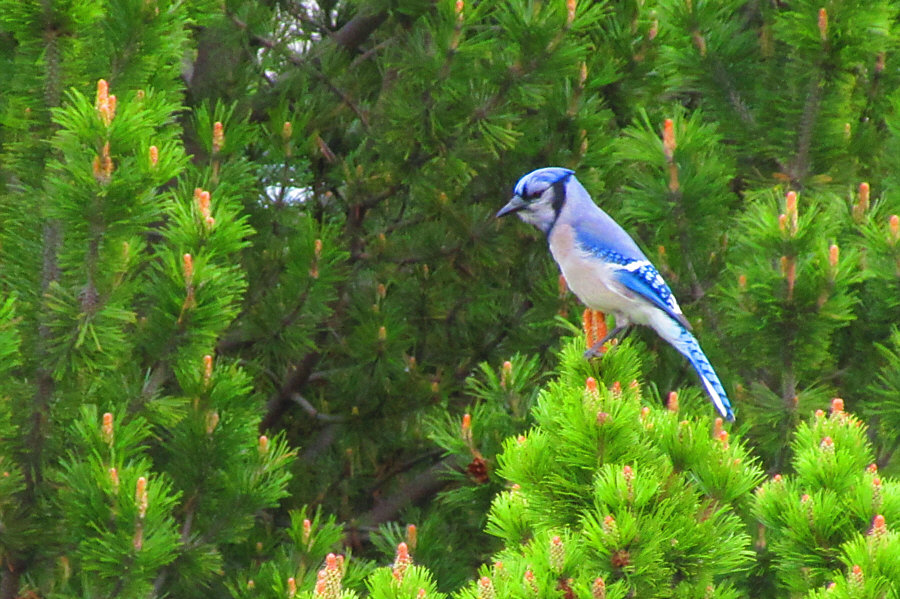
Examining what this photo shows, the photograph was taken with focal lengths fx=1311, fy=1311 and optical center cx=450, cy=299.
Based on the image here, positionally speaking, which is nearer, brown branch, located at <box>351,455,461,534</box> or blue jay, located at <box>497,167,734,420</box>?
blue jay, located at <box>497,167,734,420</box>

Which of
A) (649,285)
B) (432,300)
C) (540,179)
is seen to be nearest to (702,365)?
(649,285)

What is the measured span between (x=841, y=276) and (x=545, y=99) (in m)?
1.19

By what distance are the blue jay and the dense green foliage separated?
0.13 metres

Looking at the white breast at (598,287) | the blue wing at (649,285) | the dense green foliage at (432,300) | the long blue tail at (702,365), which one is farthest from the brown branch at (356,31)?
the long blue tail at (702,365)

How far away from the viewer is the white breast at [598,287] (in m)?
3.48

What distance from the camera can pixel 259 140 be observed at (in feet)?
13.3

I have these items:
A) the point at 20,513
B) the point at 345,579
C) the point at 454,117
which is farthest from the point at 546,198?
the point at 20,513

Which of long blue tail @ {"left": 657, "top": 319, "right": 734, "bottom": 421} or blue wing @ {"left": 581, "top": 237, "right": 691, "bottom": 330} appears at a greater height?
blue wing @ {"left": 581, "top": 237, "right": 691, "bottom": 330}

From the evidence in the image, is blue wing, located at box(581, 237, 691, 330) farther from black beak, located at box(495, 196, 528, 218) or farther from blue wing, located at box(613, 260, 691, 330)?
black beak, located at box(495, 196, 528, 218)

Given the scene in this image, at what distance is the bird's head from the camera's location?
11.7 feet

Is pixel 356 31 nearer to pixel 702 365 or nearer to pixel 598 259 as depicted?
pixel 598 259

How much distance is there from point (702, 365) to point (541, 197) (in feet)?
2.44

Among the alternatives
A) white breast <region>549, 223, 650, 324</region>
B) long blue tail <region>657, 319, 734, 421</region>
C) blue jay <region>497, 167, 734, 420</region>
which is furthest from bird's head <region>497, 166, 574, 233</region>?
long blue tail <region>657, 319, 734, 421</region>

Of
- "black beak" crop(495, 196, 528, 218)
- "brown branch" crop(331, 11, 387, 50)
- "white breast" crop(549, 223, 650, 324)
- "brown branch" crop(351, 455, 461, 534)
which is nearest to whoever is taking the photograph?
"white breast" crop(549, 223, 650, 324)
